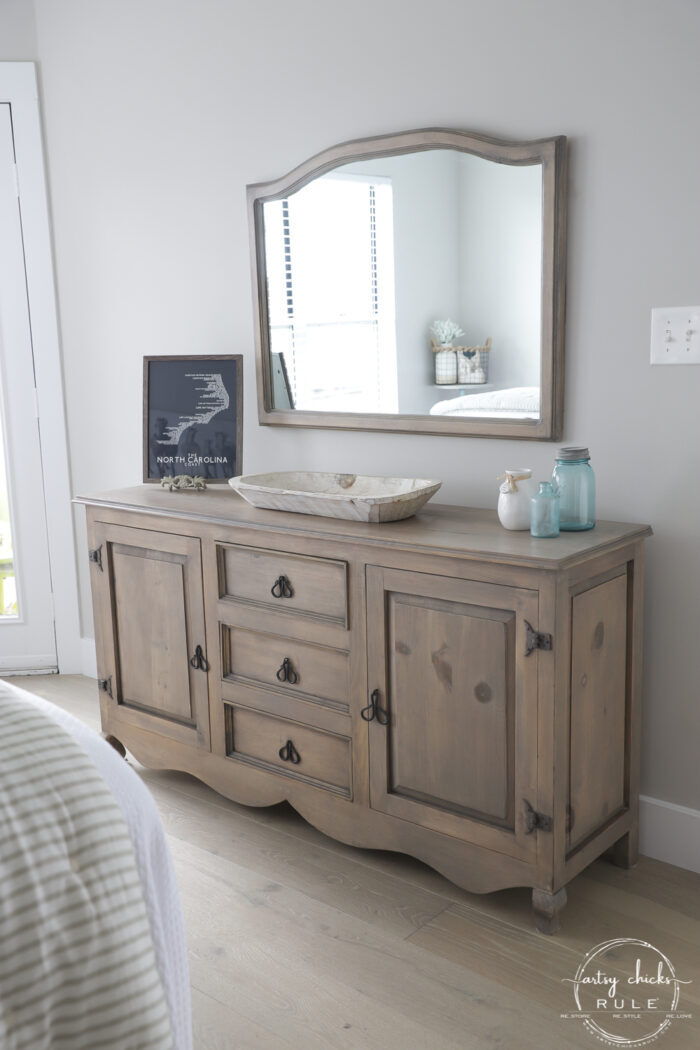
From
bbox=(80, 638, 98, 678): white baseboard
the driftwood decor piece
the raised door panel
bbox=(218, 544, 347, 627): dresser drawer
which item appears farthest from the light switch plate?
bbox=(80, 638, 98, 678): white baseboard

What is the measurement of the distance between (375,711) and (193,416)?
3.79 feet

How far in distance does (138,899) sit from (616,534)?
1266 mm

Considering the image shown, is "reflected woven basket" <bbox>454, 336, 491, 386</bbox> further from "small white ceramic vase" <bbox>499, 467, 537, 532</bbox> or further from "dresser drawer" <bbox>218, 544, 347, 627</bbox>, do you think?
"dresser drawer" <bbox>218, 544, 347, 627</bbox>

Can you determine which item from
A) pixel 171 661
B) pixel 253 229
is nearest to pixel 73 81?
pixel 253 229

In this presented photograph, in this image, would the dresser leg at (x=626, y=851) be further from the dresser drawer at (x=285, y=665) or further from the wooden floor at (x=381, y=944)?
the dresser drawer at (x=285, y=665)

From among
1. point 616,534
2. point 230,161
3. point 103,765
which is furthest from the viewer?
point 230,161

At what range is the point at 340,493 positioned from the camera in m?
2.53

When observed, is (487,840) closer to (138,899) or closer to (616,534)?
(616,534)

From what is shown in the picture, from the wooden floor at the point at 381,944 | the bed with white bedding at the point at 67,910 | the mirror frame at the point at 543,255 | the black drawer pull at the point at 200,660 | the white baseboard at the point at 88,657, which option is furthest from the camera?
the white baseboard at the point at 88,657

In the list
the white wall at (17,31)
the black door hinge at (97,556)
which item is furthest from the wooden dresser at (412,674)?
the white wall at (17,31)

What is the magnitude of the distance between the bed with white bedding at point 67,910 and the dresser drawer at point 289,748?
1.06 meters

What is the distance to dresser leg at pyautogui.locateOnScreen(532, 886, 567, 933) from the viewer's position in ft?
6.42

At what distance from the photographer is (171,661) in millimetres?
2621

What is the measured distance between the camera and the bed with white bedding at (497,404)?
7.48 feet
